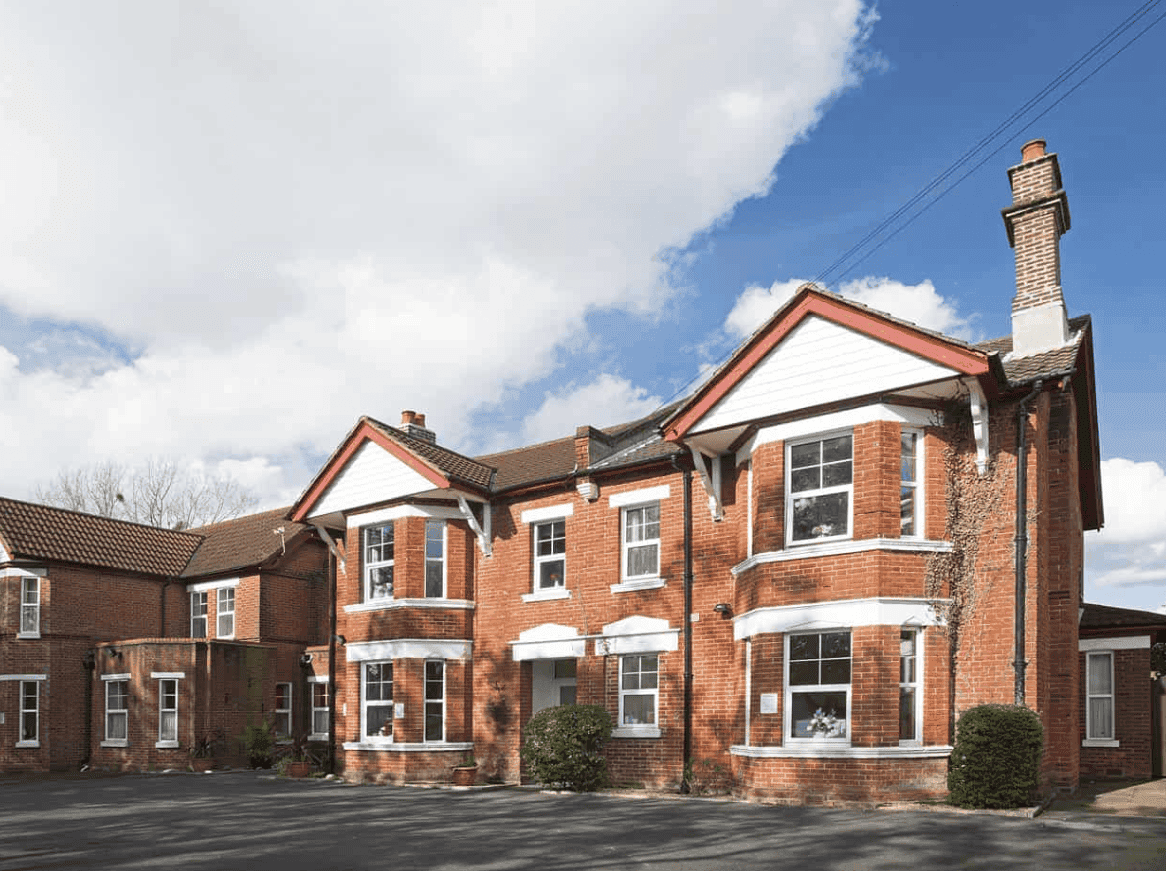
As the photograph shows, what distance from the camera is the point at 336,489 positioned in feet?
77.3

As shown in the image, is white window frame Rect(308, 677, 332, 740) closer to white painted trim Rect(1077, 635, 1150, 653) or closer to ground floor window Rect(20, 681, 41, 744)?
ground floor window Rect(20, 681, 41, 744)

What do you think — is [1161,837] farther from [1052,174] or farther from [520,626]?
[520,626]

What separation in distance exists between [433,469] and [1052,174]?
42.5ft

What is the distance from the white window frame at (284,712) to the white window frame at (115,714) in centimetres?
404

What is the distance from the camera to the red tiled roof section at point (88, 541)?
29.2 metres

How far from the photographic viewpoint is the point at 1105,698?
19281 millimetres

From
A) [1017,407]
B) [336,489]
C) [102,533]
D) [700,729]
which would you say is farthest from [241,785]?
[1017,407]

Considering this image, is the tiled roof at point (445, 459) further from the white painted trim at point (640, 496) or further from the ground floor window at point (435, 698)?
the ground floor window at point (435, 698)

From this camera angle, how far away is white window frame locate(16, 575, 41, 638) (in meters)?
28.9

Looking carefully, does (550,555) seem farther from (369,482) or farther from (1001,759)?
(1001,759)

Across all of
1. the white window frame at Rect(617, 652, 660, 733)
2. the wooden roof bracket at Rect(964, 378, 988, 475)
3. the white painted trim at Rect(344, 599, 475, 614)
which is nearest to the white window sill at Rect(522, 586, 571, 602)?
the white painted trim at Rect(344, 599, 475, 614)

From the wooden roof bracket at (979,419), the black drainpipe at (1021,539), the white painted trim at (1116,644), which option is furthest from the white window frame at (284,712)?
the wooden roof bracket at (979,419)

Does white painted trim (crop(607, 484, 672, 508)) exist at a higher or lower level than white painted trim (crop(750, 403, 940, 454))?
lower

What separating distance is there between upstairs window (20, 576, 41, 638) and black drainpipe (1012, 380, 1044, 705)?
2611cm
